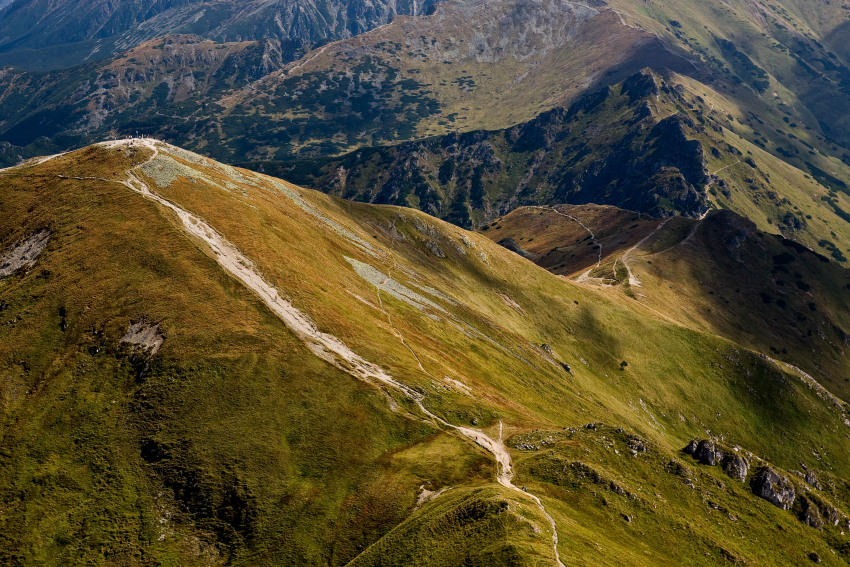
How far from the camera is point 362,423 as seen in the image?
3103 inches

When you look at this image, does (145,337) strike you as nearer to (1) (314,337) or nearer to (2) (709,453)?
(1) (314,337)

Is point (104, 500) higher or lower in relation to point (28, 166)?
lower

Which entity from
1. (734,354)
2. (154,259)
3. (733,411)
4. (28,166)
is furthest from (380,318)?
(734,354)

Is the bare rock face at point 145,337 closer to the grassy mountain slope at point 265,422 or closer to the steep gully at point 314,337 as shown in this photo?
the grassy mountain slope at point 265,422

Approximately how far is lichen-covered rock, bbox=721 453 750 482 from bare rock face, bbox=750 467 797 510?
5.62ft

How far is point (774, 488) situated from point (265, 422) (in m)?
79.4

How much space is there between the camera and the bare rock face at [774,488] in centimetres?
8231

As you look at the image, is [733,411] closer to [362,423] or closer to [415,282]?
[415,282]

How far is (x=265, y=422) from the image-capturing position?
75.8 metres

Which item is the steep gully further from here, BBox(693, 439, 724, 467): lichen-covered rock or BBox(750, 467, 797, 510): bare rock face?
BBox(750, 467, 797, 510): bare rock face

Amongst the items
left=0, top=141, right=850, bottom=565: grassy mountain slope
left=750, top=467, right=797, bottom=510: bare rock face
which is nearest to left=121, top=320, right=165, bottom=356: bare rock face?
left=0, top=141, right=850, bottom=565: grassy mountain slope

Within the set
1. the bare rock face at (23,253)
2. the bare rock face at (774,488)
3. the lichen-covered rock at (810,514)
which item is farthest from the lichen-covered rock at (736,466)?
the bare rock face at (23,253)

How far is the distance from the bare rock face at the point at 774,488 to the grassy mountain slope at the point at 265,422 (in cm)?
150

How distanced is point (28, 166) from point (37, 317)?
59.0m
